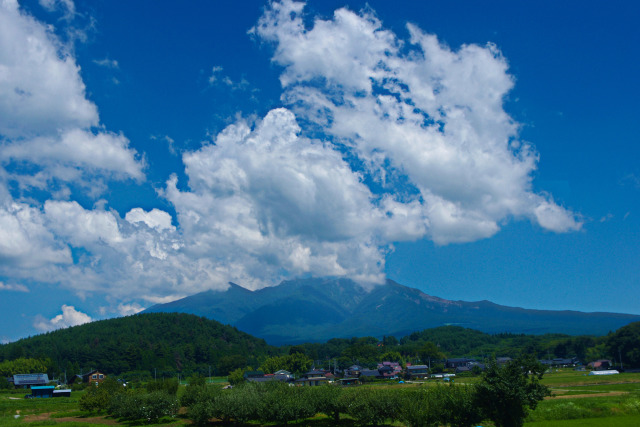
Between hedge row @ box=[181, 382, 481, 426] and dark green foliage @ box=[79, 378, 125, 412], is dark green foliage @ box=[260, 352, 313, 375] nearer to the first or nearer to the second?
dark green foliage @ box=[79, 378, 125, 412]

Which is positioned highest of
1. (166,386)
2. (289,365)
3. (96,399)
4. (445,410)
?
(445,410)

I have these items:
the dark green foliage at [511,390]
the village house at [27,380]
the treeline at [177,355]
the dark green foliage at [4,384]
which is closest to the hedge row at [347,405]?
the dark green foliage at [511,390]

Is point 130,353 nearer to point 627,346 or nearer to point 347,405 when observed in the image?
point 347,405

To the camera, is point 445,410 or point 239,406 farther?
point 239,406

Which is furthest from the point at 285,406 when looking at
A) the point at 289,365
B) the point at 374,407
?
the point at 289,365

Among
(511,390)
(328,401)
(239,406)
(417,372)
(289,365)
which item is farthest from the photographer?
(289,365)

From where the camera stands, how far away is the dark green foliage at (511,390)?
30.5 meters

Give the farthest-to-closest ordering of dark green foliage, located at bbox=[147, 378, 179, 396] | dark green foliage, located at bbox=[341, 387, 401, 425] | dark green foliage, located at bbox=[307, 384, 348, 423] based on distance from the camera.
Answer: dark green foliage, located at bbox=[147, 378, 179, 396], dark green foliage, located at bbox=[307, 384, 348, 423], dark green foliage, located at bbox=[341, 387, 401, 425]

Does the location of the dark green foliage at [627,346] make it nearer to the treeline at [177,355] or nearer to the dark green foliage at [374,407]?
the treeline at [177,355]

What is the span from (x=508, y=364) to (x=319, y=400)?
2008cm

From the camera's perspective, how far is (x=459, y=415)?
35031 mm

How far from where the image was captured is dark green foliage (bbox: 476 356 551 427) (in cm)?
3052

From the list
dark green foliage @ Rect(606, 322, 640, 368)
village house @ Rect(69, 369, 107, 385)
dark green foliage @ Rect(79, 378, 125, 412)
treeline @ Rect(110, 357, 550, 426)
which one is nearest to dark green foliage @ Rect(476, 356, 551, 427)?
treeline @ Rect(110, 357, 550, 426)

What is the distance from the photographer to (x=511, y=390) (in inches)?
1203
